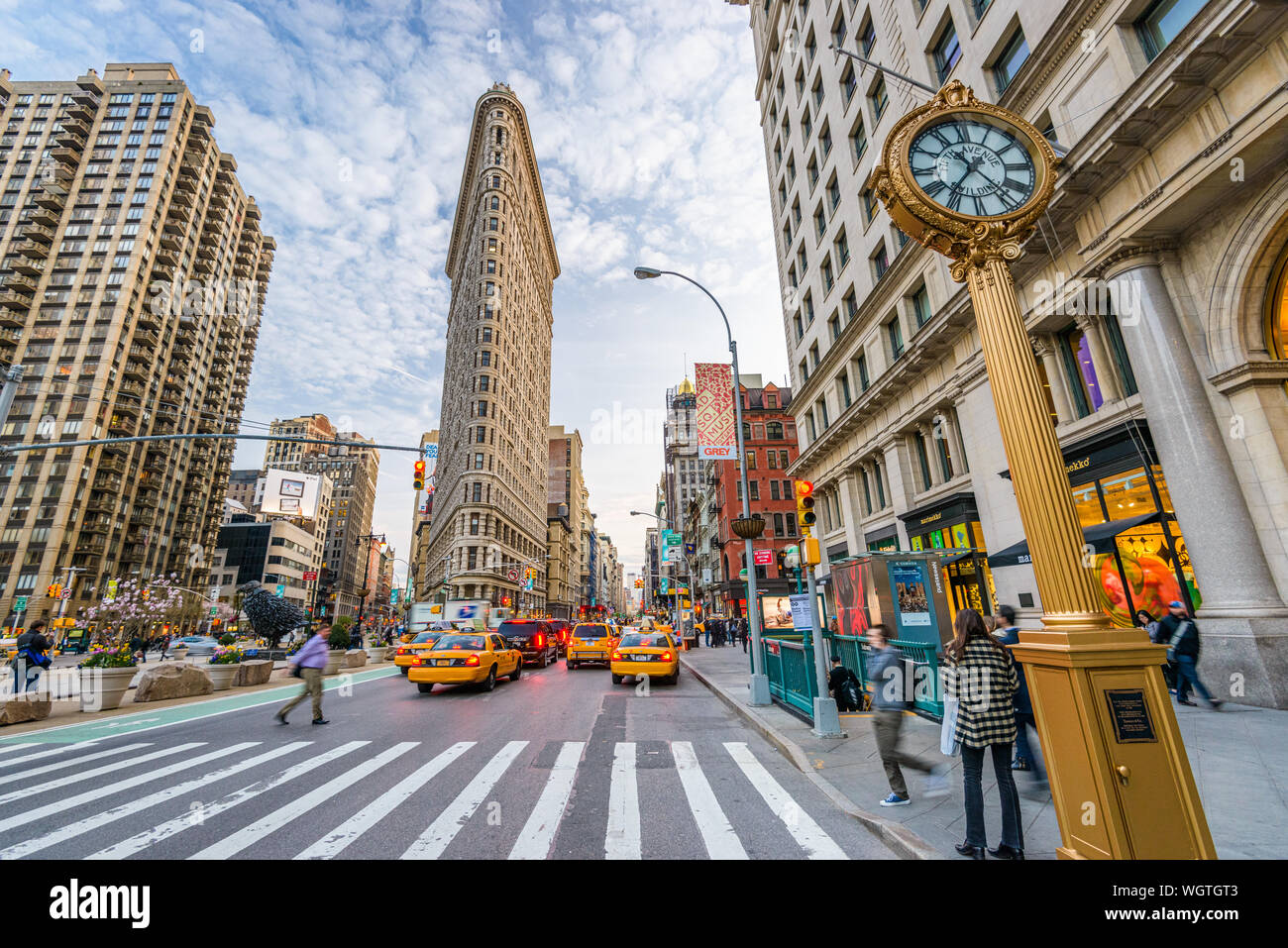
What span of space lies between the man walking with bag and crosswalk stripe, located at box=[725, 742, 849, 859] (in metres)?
8.37

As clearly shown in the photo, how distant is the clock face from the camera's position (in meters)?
5.04

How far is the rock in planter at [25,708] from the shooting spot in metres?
10.5

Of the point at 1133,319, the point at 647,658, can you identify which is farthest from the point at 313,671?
the point at 1133,319

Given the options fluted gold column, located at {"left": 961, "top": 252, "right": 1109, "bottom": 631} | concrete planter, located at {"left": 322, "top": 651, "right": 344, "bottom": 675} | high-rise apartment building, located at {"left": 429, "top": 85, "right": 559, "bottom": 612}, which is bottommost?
concrete planter, located at {"left": 322, "top": 651, "right": 344, "bottom": 675}

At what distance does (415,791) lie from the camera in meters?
6.32

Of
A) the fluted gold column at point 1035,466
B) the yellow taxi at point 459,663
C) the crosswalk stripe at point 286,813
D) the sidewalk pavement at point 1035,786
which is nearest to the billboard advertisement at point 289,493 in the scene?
the yellow taxi at point 459,663

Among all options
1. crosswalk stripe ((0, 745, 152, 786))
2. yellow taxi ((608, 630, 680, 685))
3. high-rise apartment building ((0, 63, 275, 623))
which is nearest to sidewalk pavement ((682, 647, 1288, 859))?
yellow taxi ((608, 630, 680, 685))

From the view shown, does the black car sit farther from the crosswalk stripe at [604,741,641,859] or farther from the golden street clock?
the golden street clock

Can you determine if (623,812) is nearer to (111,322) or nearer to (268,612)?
(268,612)

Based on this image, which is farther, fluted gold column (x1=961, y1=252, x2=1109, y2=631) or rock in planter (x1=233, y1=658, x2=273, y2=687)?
rock in planter (x1=233, y1=658, x2=273, y2=687)

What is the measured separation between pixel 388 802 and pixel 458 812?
929 millimetres

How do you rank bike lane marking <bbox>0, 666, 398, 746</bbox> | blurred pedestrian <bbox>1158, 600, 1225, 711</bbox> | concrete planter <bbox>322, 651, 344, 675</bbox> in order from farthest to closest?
1. concrete planter <bbox>322, 651, 344, 675</bbox>
2. bike lane marking <bbox>0, 666, 398, 746</bbox>
3. blurred pedestrian <bbox>1158, 600, 1225, 711</bbox>

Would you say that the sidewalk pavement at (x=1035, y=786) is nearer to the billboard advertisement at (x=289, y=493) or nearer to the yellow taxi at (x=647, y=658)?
the yellow taxi at (x=647, y=658)

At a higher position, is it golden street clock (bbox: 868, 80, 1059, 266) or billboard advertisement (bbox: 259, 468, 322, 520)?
billboard advertisement (bbox: 259, 468, 322, 520)
